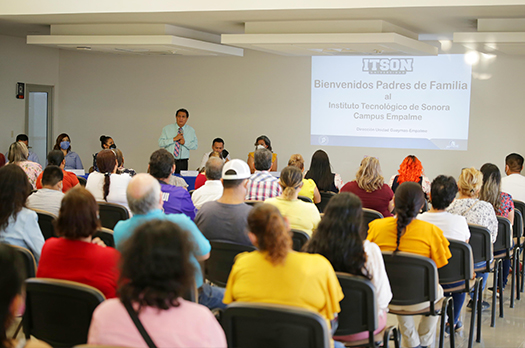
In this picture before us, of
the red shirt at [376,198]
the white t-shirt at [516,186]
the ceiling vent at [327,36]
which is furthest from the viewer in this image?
the ceiling vent at [327,36]

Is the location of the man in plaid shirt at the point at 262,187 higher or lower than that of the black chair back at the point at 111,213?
higher

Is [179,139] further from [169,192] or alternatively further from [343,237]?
[343,237]

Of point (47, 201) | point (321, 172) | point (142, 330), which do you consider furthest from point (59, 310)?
point (321, 172)

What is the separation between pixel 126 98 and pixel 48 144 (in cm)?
193

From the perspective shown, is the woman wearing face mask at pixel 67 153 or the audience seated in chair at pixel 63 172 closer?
the audience seated in chair at pixel 63 172

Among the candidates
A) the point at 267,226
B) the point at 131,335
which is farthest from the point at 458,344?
the point at 131,335

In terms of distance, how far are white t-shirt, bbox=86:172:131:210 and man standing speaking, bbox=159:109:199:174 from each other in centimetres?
440

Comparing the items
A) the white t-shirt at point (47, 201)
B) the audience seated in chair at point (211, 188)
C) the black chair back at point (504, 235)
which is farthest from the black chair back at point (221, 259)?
the black chair back at point (504, 235)

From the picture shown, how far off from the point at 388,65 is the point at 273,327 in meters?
7.65

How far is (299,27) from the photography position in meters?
6.96

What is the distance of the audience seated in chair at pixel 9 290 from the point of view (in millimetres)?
1432

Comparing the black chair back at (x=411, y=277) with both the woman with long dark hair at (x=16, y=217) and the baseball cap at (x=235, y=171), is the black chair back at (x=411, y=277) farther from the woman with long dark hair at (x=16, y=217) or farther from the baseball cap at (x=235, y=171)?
the woman with long dark hair at (x=16, y=217)

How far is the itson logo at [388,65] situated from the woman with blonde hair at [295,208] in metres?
5.74

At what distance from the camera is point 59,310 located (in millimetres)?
2332
